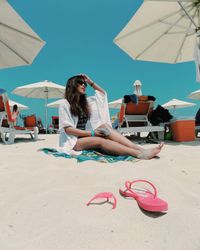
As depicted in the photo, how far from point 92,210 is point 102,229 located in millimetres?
210

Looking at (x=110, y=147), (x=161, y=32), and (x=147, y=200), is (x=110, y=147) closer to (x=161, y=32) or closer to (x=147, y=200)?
(x=147, y=200)

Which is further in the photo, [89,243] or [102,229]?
[102,229]

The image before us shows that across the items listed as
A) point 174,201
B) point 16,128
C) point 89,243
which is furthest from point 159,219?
point 16,128

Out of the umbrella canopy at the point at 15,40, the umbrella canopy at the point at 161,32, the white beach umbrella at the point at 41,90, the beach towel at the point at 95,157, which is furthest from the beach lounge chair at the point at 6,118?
the white beach umbrella at the point at 41,90

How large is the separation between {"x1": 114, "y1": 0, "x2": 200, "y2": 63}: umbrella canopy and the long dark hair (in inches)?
90.1

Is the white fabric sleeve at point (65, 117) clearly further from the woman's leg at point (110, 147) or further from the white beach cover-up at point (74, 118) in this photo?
the woman's leg at point (110, 147)

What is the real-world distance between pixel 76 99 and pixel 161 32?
313cm

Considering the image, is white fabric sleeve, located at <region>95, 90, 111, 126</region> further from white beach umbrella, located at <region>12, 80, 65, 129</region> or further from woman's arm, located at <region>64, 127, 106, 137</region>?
white beach umbrella, located at <region>12, 80, 65, 129</region>

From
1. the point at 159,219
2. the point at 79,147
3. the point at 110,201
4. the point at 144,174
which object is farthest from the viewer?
the point at 79,147

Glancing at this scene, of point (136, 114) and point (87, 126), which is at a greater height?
point (136, 114)

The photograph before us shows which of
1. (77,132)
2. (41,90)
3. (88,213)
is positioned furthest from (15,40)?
(41,90)

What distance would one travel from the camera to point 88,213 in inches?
49.6

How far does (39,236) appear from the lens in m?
1.04

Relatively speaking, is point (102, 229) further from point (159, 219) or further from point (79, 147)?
point (79, 147)
